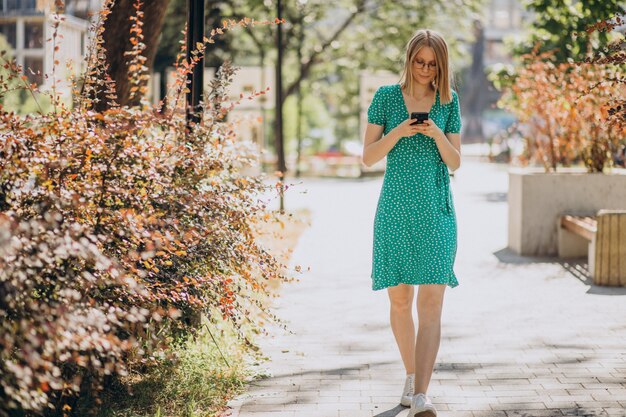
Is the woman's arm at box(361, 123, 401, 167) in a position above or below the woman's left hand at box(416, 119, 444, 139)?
below

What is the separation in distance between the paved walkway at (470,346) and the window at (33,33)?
480 inches

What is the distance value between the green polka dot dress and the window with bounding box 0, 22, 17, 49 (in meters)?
22.4

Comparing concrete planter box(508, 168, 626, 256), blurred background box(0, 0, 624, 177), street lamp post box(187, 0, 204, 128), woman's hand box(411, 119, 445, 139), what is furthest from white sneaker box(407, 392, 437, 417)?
blurred background box(0, 0, 624, 177)

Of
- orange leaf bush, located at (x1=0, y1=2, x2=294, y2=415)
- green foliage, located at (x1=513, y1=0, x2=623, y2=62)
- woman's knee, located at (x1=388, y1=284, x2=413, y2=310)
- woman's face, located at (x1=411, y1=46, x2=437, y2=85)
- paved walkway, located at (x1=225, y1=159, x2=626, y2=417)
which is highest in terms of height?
green foliage, located at (x1=513, y1=0, x2=623, y2=62)

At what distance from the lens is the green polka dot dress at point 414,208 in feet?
16.9

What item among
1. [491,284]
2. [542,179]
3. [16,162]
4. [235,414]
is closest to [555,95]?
[542,179]

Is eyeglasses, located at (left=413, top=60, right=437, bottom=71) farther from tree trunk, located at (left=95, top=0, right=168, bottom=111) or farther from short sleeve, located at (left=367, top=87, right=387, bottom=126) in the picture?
tree trunk, located at (left=95, top=0, right=168, bottom=111)

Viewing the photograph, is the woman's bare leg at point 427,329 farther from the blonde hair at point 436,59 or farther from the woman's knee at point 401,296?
the blonde hair at point 436,59

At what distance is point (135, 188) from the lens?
5188mm

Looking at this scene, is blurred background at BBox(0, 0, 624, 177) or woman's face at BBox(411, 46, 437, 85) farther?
blurred background at BBox(0, 0, 624, 177)

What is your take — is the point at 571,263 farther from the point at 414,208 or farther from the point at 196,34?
the point at 414,208

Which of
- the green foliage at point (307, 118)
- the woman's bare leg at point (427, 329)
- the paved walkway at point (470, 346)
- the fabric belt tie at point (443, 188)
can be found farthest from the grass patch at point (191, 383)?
the green foliage at point (307, 118)

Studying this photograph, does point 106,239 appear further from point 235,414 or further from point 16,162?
point 235,414

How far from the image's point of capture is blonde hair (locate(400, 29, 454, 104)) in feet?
16.6
